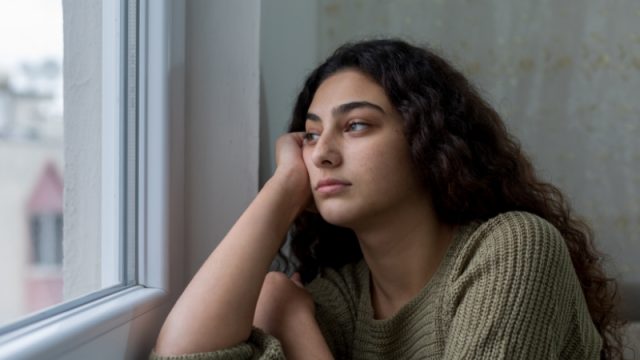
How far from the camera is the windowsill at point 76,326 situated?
0.52 metres

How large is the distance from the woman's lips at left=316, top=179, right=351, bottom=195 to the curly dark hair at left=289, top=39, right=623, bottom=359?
11cm

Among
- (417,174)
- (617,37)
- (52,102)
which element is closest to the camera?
(52,102)

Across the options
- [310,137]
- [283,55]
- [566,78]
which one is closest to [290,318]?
[310,137]

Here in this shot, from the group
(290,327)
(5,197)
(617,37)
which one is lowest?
(290,327)

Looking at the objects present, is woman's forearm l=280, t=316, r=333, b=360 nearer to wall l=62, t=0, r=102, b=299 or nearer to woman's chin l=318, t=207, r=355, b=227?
woman's chin l=318, t=207, r=355, b=227

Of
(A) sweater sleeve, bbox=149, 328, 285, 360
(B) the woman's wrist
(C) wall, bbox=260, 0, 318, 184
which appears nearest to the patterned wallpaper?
(C) wall, bbox=260, 0, 318, 184

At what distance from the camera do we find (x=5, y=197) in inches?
24.3

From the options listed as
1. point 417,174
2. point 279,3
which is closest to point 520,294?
point 417,174

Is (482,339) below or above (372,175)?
below

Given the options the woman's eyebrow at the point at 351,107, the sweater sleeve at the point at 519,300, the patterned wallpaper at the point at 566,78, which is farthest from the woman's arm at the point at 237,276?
the patterned wallpaper at the point at 566,78

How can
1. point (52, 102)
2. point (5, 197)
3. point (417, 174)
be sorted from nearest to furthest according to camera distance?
point (5, 197), point (52, 102), point (417, 174)

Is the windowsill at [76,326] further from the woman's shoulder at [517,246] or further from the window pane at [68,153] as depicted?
the woman's shoulder at [517,246]

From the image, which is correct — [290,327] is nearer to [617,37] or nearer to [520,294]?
[520,294]

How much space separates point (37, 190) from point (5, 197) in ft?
0.32
